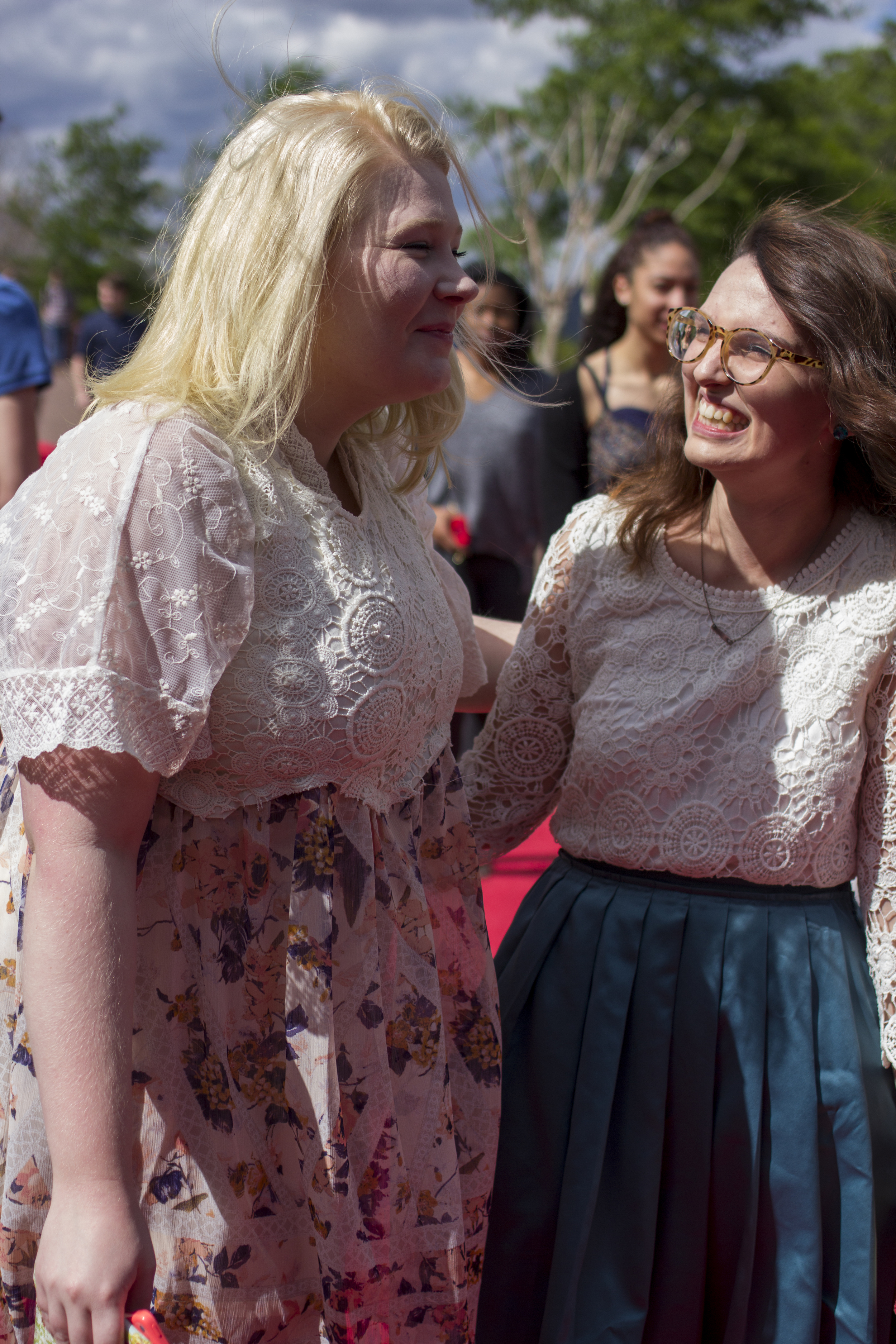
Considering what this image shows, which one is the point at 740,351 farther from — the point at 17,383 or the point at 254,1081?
the point at 17,383

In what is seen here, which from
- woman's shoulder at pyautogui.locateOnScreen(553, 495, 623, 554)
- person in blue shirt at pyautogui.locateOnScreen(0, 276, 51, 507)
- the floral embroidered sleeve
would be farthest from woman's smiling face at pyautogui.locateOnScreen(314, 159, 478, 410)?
person in blue shirt at pyautogui.locateOnScreen(0, 276, 51, 507)

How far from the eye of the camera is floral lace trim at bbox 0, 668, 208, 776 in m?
1.10

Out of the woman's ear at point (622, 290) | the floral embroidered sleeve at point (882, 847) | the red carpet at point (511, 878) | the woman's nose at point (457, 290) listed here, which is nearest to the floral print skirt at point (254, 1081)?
the woman's nose at point (457, 290)

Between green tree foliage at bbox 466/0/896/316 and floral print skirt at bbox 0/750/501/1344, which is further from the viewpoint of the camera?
green tree foliage at bbox 466/0/896/316

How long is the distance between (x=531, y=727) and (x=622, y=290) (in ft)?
8.65

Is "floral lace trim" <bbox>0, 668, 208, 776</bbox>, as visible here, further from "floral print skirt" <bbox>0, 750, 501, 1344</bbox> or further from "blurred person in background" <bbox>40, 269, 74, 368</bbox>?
"blurred person in background" <bbox>40, 269, 74, 368</bbox>

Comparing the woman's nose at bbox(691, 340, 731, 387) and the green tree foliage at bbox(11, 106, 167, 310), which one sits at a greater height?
the green tree foliage at bbox(11, 106, 167, 310)

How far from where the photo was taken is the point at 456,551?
4297 millimetres

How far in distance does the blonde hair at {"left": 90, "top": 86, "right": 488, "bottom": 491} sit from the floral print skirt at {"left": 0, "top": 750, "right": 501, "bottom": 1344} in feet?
1.48

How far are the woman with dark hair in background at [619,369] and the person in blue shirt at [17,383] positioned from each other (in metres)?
1.58

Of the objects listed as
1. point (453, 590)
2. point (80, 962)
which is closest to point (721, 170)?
point (453, 590)

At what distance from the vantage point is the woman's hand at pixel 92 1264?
1070 millimetres

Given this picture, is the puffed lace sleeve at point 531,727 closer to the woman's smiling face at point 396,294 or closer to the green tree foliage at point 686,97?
the woman's smiling face at point 396,294

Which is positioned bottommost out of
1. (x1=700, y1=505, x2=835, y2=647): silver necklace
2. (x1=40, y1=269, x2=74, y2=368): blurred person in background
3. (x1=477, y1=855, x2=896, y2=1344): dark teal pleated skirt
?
(x1=477, y1=855, x2=896, y2=1344): dark teal pleated skirt
